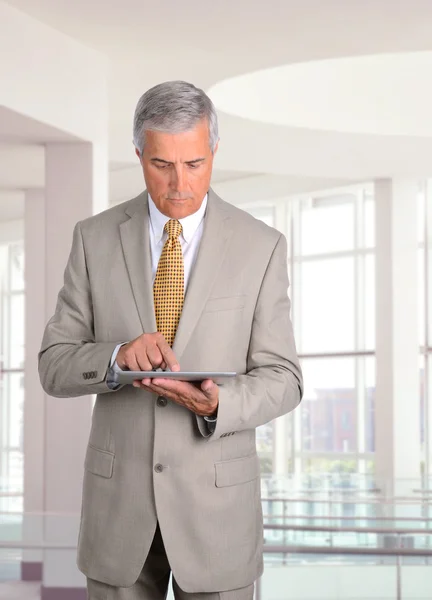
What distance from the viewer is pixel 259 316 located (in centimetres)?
243

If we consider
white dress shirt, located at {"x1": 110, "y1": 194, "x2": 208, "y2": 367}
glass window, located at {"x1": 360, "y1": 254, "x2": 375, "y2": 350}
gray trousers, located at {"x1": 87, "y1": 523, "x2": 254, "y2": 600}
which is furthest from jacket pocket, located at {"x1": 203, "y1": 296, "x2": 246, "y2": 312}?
glass window, located at {"x1": 360, "y1": 254, "x2": 375, "y2": 350}

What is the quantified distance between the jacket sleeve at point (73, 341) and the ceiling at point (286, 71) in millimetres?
5060

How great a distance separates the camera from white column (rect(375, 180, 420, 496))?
1355 centimetres

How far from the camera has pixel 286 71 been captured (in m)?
11.9

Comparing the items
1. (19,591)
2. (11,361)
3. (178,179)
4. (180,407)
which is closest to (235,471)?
(180,407)

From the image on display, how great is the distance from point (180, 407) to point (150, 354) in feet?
0.72

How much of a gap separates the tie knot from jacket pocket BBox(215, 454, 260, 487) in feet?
1.76

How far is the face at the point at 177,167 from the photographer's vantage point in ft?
7.74

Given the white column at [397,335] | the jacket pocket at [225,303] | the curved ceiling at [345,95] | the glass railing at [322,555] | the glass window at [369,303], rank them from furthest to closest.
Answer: the glass window at [369,303]
the white column at [397,335]
the curved ceiling at [345,95]
the glass railing at [322,555]
the jacket pocket at [225,303]

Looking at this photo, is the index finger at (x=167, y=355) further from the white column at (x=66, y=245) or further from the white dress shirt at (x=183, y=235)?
the white column at (x=66, y=245)

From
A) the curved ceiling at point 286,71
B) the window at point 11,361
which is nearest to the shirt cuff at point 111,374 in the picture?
the curved ceiling at point 286,71

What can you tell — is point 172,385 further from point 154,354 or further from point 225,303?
point 225,303

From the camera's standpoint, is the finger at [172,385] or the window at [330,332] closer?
the finger at [172,385]

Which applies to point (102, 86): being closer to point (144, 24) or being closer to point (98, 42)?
point (98, 42)
